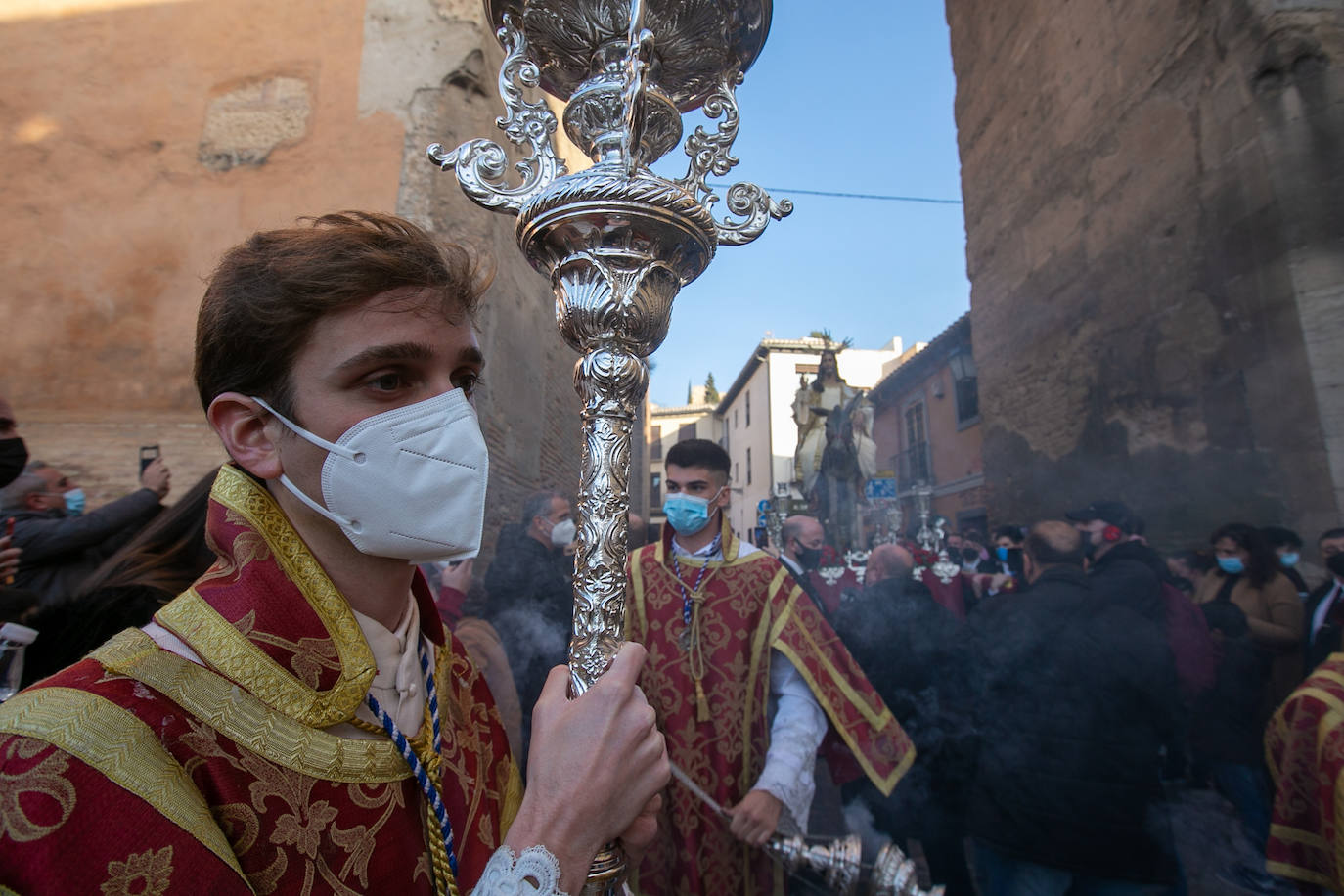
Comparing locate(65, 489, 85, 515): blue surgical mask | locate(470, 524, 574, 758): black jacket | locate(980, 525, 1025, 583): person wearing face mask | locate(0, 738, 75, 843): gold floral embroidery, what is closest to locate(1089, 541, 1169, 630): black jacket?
locate(980, 525, 1025, 583): person wearing face mask

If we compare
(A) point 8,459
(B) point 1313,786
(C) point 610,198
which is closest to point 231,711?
(C) point 610,198

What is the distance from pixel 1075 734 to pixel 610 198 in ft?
10.5

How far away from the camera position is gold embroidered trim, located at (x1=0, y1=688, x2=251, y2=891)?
29.6 inches

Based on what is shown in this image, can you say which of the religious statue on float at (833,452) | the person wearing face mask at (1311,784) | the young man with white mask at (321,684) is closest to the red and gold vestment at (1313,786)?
the person wearing face mask at (1311,784)

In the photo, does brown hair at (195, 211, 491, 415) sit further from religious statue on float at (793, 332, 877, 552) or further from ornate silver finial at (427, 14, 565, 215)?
religious statue on float at (793, 332, 877, 552)

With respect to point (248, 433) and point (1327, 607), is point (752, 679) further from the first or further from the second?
point (1327, 607)

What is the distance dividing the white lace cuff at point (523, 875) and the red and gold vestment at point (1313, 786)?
104 inches

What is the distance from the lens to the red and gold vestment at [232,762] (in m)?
0.72

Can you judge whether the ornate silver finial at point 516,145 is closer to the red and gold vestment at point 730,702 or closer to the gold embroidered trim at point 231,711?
the gold embroidered trim at point 231,711

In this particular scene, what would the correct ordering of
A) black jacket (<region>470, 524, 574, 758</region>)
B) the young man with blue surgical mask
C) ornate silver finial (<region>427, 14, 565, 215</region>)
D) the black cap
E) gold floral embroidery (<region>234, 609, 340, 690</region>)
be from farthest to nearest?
the black cap → black jacket (<region>470, 524, 574, 758</region>) → the young man with blue surgical mask → ornate silver finial (<region>427, 14, 565, 215</region>) → gold floral embroidery (<region>234, 609, 340, 690</region>)

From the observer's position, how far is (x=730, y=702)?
2668 millimetres

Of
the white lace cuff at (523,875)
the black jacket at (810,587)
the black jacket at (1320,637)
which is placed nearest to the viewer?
the white lace cuff at (523,875)

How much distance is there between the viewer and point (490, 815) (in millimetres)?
1240

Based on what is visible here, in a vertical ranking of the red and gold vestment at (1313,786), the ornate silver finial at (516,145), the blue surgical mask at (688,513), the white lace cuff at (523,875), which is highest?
the ornate silver finial at (516,145)
